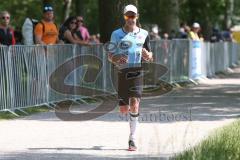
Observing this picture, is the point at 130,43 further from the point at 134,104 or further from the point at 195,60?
the point at 195,60

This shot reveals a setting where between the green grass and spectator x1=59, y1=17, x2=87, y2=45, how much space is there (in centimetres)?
766

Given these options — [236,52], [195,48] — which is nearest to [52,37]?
[195,48]

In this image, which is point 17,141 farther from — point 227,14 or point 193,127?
point 227,14

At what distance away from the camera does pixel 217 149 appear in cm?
A: 911

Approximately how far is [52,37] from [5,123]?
4.09m

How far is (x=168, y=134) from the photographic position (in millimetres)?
11703

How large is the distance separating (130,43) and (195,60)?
1367 centimetres

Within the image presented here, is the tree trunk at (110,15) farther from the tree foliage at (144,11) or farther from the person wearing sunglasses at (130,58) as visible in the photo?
the person wearing sunglasses at (130,58)

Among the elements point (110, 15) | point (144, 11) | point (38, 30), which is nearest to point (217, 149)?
point (38, 30)

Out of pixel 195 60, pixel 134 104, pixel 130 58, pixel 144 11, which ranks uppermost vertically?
pixel 144 11

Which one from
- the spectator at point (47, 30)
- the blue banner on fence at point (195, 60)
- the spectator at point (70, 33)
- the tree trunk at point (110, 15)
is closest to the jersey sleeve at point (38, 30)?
the spectator at point (47, 30)

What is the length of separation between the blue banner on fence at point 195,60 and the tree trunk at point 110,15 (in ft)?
15.2

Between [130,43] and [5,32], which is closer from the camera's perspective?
[130,43]

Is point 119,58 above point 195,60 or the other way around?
above
